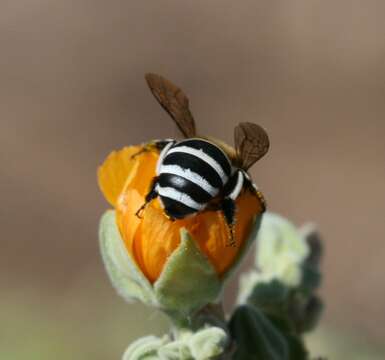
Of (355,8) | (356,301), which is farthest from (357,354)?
(355,8)

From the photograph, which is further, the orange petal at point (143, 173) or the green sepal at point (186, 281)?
the orange petal at point (143, 173)

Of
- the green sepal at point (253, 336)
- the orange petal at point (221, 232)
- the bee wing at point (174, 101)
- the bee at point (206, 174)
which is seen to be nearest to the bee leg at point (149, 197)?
the bee at point (206, 174)

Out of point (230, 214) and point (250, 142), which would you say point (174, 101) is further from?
point (230, 214)

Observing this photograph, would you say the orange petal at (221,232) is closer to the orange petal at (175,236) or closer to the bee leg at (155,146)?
the orange petal at (175,236)

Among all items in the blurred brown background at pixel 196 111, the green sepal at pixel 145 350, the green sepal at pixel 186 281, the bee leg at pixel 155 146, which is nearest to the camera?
the green sepal at pixel 186 281

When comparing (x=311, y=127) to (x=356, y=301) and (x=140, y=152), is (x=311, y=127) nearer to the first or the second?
(x=356, y=301)

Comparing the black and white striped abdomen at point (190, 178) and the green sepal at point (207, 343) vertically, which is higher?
the black and white striped abdomen at point (190, 178)
